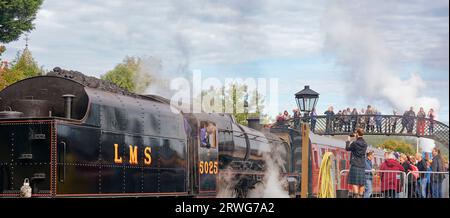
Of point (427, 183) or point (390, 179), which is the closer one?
point (390, 179)

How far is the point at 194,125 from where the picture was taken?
17.5m

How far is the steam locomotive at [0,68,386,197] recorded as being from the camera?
12.4m

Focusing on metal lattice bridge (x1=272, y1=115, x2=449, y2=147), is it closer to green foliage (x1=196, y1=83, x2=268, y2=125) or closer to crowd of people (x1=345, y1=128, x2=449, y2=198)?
green foliage (x1=196, y1=83, x2=268, y2=125)

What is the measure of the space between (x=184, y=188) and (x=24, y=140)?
4.94m

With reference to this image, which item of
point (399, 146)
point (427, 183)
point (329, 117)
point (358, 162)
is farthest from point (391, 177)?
point (399, 146)

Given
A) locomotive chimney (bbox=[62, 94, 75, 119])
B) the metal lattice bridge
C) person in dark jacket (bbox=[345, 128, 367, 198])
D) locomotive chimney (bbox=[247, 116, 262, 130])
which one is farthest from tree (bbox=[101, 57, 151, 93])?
locomotive chimney (bbox=[62, 94, 75, 119])

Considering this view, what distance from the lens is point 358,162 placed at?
1602cm

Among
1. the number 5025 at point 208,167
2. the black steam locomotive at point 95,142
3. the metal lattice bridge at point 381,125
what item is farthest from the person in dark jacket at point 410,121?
the black steam locomotive at point 95,142

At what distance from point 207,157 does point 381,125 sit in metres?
16.1

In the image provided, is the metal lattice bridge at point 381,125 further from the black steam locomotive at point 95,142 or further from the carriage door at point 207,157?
the black steam locomotive at point 95,142

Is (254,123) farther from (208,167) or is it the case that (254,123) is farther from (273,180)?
(208,167)
